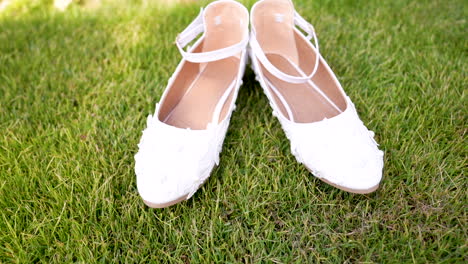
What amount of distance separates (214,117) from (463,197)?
979mm

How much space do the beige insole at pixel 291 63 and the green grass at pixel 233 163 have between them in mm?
140

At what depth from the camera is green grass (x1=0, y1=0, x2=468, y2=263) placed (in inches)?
42.4

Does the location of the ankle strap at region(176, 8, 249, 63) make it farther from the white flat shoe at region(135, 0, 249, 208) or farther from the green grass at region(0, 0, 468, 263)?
the green grass at region(0, 0, 468, 263)

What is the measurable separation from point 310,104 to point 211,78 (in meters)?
0.47

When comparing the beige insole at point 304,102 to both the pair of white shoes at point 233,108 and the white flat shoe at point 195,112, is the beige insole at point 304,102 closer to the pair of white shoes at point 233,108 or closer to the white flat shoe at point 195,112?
the pair of white shoes at point 233,108

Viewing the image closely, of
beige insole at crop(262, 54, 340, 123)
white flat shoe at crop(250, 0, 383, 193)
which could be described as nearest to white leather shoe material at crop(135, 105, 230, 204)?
white flat shoe at crop(250, 0, 383, 193)

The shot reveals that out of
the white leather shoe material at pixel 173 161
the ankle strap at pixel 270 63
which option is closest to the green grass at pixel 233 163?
the white leather shoe material at pixel 173 161

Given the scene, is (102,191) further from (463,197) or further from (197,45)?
(463,197)

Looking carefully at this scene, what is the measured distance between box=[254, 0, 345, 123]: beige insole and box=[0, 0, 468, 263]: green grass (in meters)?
0.14

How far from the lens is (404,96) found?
1553mm

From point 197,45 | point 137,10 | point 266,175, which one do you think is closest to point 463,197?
point 266,175

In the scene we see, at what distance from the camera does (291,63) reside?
161 centimetres

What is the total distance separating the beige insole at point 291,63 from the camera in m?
1.44

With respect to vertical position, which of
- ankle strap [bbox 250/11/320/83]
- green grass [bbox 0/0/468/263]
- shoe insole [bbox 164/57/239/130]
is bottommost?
green grass [bbox 0/0/468/263]
